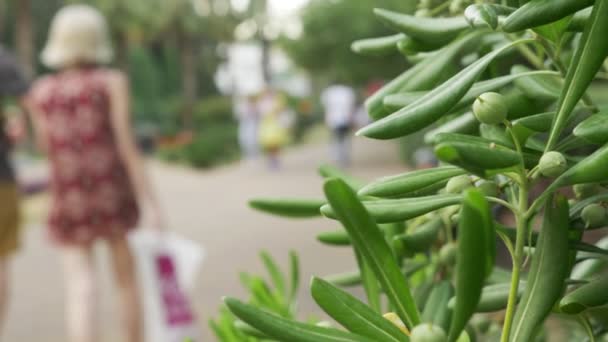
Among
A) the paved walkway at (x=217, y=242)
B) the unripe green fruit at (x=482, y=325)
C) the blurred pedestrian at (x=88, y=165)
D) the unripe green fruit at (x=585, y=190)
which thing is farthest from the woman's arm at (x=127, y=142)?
the unripe green fruit at (x=585, y=190)

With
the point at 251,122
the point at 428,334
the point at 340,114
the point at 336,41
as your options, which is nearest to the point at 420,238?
the point at 428,334

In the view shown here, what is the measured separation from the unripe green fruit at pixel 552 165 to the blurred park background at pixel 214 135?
1.58 feet

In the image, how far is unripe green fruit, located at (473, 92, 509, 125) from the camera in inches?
20.5

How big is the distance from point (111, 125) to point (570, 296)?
332 cm

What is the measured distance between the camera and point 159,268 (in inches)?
146

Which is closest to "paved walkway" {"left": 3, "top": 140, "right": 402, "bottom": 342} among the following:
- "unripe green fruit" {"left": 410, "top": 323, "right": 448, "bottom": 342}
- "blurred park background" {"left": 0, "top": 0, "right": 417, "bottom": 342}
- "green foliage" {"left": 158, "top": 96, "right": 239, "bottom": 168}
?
"blurred park background" {"left": 0, "top": 0, "right": 417, "bottom": 342}

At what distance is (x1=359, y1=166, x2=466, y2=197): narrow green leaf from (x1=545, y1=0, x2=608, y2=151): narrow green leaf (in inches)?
2.9

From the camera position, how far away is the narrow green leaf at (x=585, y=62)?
18.6 inches

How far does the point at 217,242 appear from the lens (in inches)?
322

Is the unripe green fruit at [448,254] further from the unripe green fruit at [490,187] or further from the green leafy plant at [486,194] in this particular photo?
the unripe green fruit at [490,187]

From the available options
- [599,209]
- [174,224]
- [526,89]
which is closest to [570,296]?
[599,209]

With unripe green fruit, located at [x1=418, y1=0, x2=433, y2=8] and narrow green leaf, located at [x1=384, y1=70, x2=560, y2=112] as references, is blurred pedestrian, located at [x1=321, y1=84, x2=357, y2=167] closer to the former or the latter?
unripe green fruit, located at [x1=418, y1=0, x2=433, y2=8]

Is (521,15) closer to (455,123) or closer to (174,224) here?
(455,123)

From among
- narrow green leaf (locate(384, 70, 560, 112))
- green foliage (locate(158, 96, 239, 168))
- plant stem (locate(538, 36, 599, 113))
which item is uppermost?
plant stem (locate(538, 36, 599, 113))
